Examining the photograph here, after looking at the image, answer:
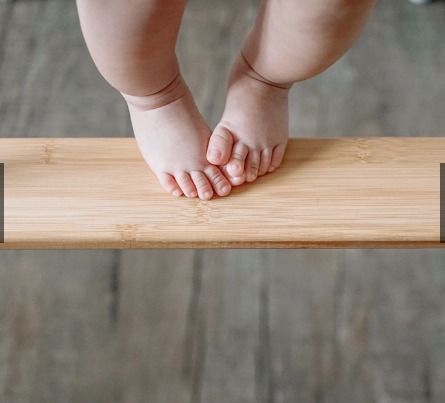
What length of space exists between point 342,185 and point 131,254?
0.53 meters

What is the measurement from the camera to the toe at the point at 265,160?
0.76 metres

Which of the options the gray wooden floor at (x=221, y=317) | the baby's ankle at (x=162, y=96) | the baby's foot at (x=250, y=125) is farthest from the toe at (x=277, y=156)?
the gray wooden floor at (x=221, y=317)

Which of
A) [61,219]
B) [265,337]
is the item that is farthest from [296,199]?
[265,337]

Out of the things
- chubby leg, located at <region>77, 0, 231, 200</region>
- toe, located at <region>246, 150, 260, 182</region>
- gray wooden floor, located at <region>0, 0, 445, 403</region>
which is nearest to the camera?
chubby leg, located at <region>77, 0, 231, 200</region>

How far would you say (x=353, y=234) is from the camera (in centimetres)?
71

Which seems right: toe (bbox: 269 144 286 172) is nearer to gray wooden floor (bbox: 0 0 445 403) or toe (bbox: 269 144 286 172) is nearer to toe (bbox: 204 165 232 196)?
toe (bbox: 204 165 232 196)

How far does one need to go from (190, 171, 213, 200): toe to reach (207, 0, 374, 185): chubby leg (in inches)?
0.9

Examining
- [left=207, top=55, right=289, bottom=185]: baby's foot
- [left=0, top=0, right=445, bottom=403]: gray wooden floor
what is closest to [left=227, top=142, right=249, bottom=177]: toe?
[left=207, top=55, right=289, bottom=185]: baby's foot

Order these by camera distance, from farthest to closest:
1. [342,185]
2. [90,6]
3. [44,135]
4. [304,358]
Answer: [44,135] < [304,358] < [342,185] < [90,6]

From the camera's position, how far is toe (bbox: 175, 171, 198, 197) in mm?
742

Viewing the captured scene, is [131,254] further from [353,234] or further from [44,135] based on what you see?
[353,234]

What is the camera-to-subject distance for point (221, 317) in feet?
3.73

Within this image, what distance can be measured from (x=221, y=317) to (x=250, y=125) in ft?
1.41

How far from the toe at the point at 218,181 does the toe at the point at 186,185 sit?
0.02 metres
